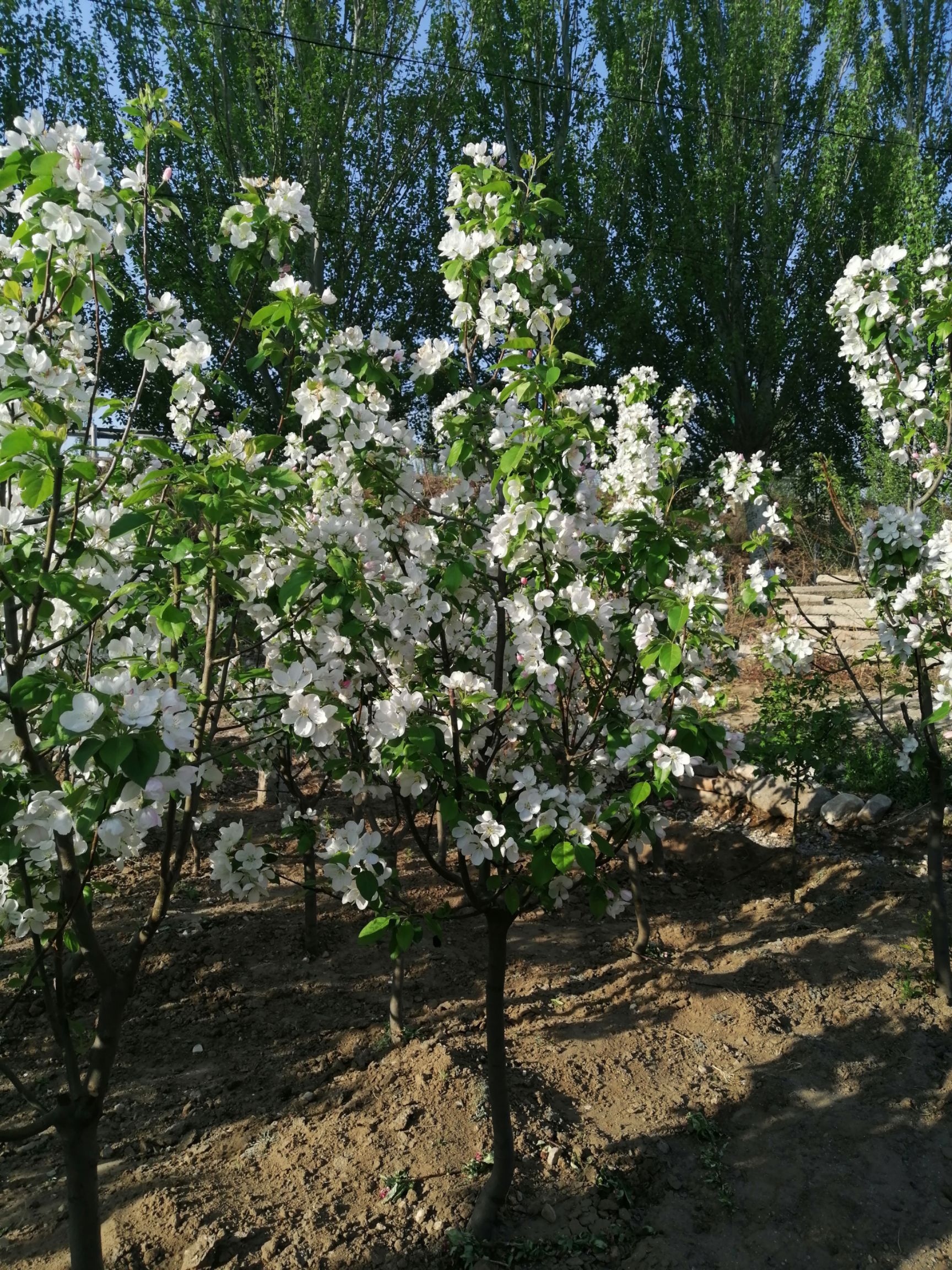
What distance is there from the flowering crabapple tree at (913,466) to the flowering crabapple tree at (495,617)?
87 cm

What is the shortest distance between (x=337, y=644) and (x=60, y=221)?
3.07ft

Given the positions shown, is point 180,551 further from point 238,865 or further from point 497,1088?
point 497,1088

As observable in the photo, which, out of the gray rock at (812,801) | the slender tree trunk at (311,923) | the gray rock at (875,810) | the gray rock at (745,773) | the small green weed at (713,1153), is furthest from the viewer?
the gray rock at (745,773)

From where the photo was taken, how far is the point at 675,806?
4.92m

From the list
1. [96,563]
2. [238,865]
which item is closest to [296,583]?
[96,563]

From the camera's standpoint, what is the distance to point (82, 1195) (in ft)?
5.63

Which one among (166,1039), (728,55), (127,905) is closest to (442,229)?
(728,55)

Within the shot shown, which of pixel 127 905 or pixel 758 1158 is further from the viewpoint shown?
pixel 127 905

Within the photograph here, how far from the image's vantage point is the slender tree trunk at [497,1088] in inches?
84.6

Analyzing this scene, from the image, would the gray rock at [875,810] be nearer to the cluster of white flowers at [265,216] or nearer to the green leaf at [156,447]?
the cluster of white flowers at [265,216]

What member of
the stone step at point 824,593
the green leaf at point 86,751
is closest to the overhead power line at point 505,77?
the stone step at point 824,593

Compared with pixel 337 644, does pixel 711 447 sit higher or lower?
higher

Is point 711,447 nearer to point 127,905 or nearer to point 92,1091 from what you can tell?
point 127,905

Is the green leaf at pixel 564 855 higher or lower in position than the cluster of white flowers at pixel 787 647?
lower
